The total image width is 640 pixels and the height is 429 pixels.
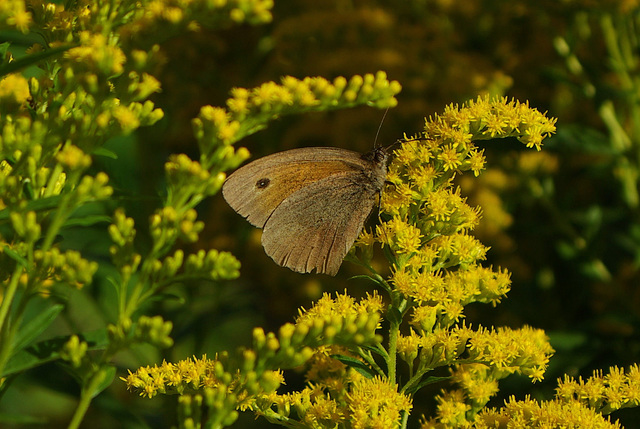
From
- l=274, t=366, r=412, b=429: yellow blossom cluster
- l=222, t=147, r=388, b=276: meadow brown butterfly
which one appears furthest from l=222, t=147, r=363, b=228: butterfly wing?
l=274, t=366, r=412, b=429: yellow blossom cluster

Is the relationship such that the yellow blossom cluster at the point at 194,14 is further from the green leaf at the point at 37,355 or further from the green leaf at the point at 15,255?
the green leaf at the point at 37,355

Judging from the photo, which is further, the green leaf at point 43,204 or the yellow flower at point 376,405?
the yellow flower at point 376,405

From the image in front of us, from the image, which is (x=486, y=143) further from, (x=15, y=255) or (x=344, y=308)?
(x=15, y=255)

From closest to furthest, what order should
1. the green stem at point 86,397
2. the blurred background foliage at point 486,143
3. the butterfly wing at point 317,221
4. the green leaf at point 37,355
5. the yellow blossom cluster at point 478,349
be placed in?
the green stem at point 86,397, the green leaf at point 37,355, the yellow blossom cluster at point 478,349, the butterfly wing at point 317,221, the blurred background foliage at point 486,143

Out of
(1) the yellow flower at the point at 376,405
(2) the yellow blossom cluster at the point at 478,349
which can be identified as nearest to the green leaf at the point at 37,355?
(1) the yellow flower at the point at 376,405

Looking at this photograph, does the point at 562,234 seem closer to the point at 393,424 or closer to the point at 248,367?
the point at 393,424

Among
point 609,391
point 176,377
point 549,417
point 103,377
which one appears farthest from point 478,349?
point 103,377

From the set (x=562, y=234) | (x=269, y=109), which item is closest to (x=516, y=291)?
(x=562, y=234)
